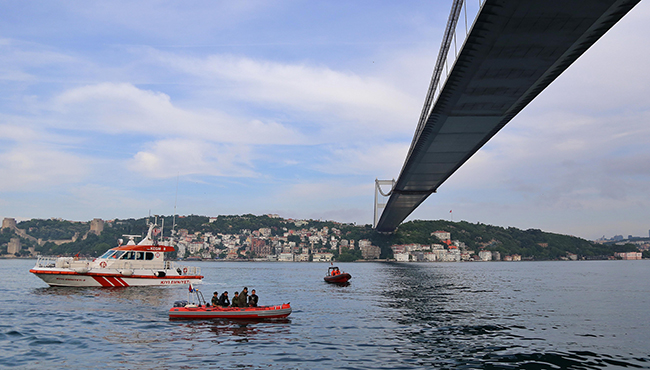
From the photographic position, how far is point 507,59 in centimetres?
2316

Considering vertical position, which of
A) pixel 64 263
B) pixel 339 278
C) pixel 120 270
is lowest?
pixel 339 278

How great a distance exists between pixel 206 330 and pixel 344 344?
637 cm

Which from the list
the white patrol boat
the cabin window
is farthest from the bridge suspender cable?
the cabin window

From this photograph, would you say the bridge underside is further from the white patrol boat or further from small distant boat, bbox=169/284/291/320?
the white patrol boat

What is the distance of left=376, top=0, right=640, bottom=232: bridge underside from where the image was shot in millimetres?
18328

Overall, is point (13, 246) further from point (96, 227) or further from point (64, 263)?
point (64, 263)

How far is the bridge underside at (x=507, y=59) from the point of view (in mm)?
18328

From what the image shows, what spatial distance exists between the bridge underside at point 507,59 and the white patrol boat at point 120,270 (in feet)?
79.5

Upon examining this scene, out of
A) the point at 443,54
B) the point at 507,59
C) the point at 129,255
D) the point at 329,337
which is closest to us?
the point at 329,337

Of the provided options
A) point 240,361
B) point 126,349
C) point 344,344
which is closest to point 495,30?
point 344,344

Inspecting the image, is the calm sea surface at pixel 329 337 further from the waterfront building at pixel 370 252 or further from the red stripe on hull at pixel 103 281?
the waterfront building at pixel 370 252

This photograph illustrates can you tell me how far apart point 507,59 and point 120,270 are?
30.6 meters

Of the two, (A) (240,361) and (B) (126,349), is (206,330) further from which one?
(A) (240,361)

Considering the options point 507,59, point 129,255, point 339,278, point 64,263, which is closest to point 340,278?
point 339,278
